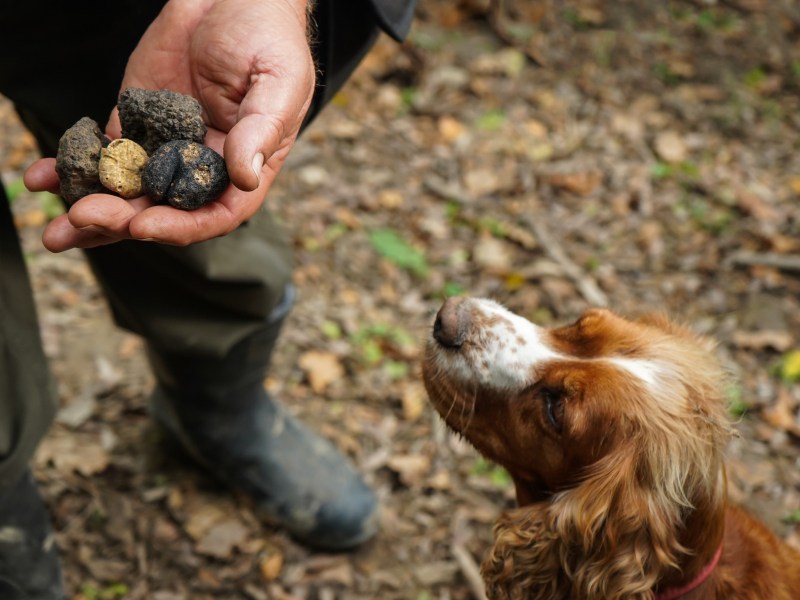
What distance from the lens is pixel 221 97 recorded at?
2.28m

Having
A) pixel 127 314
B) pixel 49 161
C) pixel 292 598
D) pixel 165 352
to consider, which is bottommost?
pixel 292 598

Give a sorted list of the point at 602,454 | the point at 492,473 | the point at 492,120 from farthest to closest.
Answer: the point at 492,120 < the point at 492,473 < the point at 602,454

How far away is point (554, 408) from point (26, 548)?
1824 mm

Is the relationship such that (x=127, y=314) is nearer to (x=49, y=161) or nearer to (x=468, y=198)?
(x=49, y=161)

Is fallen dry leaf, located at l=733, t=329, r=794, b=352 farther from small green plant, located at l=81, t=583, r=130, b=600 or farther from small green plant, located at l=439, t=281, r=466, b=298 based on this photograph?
small green plant, located at l=81, t=583, r=130, b=600

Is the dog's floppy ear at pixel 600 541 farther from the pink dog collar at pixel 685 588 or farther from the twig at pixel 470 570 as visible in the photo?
the twig at pixel 470 570

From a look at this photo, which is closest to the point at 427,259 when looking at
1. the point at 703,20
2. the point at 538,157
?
the point at 538,157

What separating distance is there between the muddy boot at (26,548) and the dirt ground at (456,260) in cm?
41

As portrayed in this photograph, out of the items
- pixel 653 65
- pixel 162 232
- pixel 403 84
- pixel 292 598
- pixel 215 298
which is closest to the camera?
pixel 162 232

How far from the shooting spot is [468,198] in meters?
5.23

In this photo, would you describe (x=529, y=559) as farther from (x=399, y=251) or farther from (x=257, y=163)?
(x=399, y=251)

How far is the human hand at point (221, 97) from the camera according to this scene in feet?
6.28

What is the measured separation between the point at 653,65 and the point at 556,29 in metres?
0.88

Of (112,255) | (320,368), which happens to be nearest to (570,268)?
(320,368)
